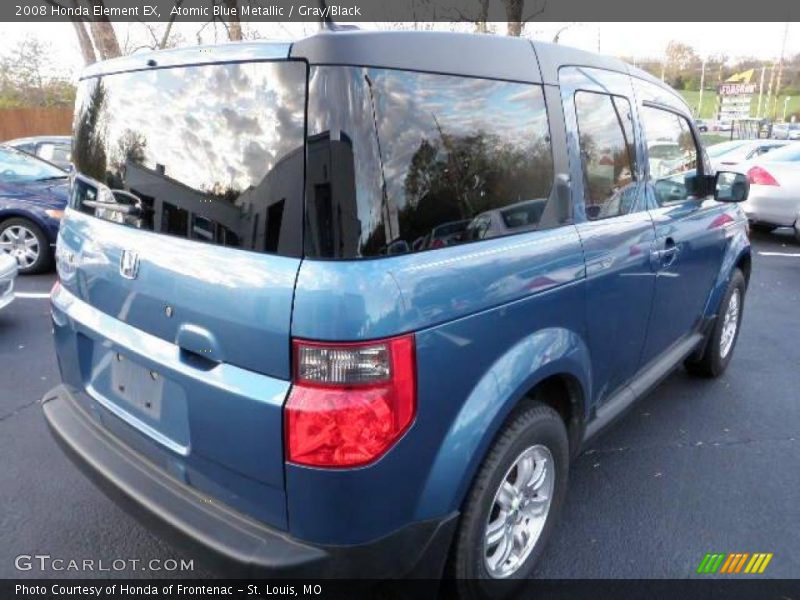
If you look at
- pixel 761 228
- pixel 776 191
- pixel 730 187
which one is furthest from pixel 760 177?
pixel 730 187

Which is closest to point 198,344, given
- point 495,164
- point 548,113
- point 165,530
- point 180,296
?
point 180,296

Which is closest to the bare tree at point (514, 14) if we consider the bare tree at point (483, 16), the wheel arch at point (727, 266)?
the bare tree at point (483, 16)

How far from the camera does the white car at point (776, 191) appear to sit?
9156 millimetres

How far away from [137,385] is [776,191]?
10.0 metres

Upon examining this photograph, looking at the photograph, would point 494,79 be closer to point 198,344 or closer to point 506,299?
point 506,299

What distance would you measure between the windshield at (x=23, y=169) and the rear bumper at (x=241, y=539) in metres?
6.34

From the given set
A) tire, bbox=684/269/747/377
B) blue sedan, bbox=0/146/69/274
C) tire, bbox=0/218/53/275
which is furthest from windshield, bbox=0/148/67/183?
tire, bbox=684/269/747/377

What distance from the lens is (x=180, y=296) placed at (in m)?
1.82

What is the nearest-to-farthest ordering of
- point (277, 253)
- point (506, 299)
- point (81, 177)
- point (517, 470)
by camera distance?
point (277, 253), point (506, 299), point (517, 470), point (81, 177)

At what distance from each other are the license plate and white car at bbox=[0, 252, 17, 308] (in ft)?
11.8

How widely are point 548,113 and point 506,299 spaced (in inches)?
30.7

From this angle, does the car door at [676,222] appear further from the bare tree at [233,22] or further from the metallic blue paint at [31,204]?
the bare tree at [233,22]

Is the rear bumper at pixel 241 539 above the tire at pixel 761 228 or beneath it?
above

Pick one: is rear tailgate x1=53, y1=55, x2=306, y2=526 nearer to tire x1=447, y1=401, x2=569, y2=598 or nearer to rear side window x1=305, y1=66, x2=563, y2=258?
rear side window x1=305, y1=66, x2=563, y2=258
